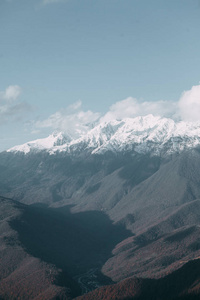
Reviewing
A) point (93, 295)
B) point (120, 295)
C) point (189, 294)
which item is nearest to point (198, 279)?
point (189, 294)

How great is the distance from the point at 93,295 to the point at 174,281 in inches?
1638

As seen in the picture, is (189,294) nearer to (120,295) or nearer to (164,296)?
A: (164,296)

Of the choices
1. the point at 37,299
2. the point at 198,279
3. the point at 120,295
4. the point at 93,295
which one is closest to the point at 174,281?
the point at 198,279

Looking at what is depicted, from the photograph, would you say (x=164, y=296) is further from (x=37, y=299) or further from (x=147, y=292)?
(x=37, y=299)

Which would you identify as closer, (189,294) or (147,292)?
(189,294)

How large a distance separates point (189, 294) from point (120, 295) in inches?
1333

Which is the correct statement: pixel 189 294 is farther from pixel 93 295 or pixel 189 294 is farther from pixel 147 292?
pixel 93 295

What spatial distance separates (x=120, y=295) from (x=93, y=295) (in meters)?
14.5

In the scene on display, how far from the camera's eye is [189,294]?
6919 inches

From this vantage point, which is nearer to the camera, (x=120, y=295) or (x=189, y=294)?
(x=189, y=294)

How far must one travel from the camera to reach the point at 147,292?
190500mm

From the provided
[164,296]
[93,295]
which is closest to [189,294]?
[164,296]

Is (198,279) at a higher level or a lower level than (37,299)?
lower

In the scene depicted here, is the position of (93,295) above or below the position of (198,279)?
above
